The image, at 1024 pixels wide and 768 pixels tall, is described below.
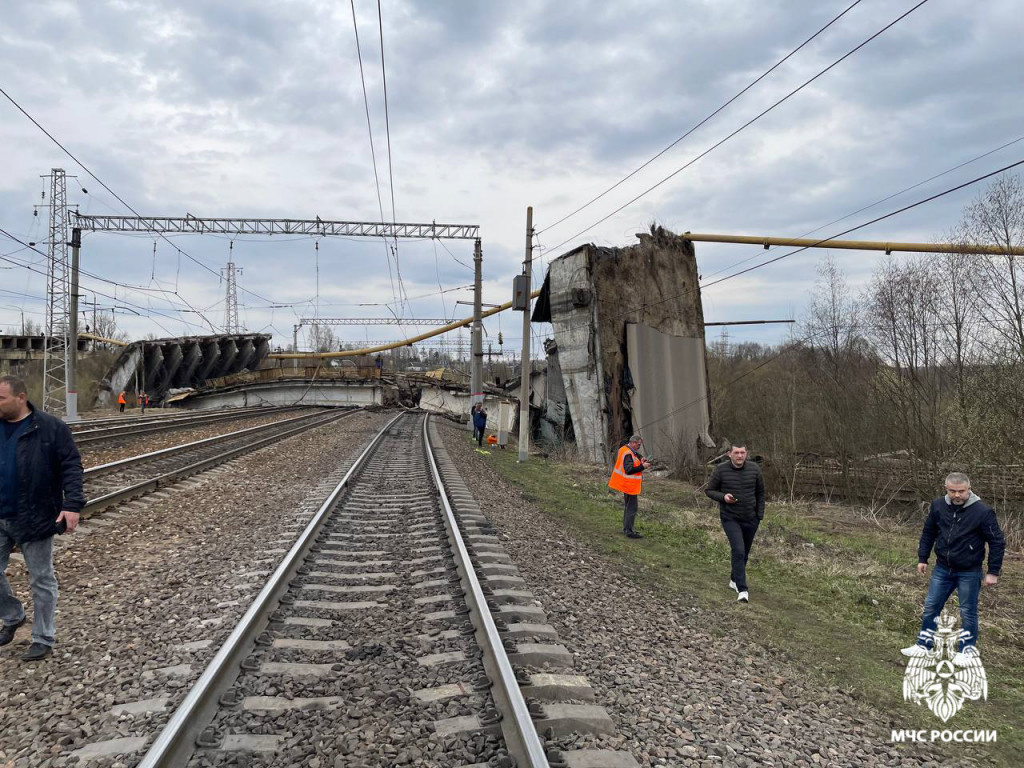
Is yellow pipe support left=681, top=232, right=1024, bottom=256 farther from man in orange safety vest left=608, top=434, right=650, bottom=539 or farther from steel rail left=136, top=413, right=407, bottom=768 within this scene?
steel rail left=136, top=413, right=407, bottom=768

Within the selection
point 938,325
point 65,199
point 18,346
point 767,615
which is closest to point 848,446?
point 938,325

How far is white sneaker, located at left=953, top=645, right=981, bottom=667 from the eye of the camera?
222 inches

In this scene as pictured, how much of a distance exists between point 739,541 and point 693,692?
312 cm

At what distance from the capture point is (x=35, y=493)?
4.53m

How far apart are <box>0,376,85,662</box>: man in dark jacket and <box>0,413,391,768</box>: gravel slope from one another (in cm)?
33

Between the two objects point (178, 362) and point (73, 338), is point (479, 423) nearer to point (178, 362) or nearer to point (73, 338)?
point (73, 338)

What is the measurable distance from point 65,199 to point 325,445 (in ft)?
73.9

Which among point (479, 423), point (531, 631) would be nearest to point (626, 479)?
point (531, 631)

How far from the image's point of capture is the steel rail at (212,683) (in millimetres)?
3176

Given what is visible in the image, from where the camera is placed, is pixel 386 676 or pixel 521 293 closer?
pixel 386 676

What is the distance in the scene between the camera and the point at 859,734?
4125 mm

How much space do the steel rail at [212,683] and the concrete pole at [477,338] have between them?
21122mm

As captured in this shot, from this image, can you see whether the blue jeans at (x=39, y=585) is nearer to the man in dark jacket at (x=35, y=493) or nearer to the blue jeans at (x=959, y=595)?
the man in dark jacket at (x=35, y=493)

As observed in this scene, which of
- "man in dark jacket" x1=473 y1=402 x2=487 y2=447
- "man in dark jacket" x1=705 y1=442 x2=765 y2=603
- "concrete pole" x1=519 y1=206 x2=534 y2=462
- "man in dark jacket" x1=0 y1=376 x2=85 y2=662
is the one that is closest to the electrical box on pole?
"concrete pole" x1=519 y1=206 x2=534 y2=462
